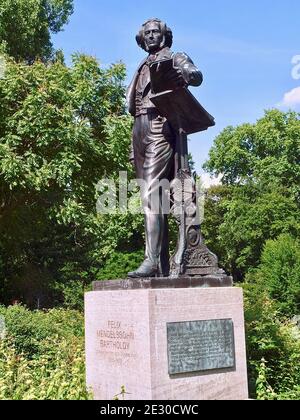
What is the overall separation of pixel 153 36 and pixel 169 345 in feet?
11.8

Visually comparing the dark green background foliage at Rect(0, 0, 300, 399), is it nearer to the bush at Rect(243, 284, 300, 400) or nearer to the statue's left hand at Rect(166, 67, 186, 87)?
the bush at Rect(243, 284, 300, 400)

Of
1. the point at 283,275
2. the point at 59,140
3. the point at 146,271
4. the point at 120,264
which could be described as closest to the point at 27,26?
Answer: the point at 59,140

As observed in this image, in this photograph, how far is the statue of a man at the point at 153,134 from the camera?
6312 millimetres

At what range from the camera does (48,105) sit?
49.7 feet

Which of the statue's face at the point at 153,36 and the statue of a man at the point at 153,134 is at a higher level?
the statue's face at the point at 153,36

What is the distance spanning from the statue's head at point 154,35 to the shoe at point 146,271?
2.58 m

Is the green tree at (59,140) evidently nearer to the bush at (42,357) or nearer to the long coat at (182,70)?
the bush at (42,357)

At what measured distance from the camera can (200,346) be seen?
5770 millimetres

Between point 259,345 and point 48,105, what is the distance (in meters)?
9.56

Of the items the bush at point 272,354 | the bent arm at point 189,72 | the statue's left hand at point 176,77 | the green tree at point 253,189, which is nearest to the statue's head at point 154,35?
the bent arm at point 189,72

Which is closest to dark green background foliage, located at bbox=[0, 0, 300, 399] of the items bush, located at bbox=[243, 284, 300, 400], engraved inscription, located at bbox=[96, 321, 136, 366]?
bush, located at bbox=[243, 284, 300, 400]

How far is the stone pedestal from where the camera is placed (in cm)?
550

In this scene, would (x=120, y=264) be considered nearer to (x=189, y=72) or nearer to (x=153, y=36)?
(x=153, y=36)
